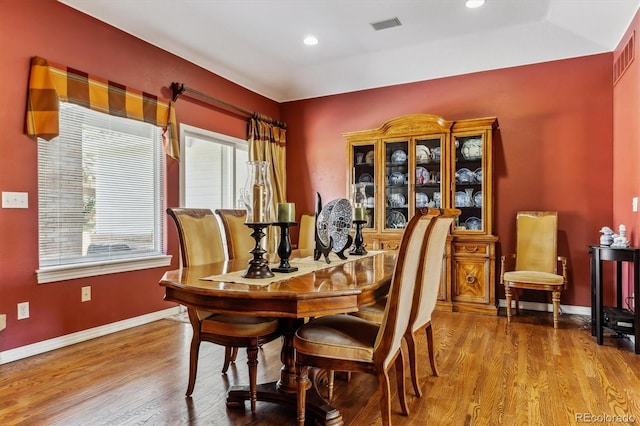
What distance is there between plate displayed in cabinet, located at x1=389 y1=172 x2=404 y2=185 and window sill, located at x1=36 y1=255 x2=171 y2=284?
260 centimetres

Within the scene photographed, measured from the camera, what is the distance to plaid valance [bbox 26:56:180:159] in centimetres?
281

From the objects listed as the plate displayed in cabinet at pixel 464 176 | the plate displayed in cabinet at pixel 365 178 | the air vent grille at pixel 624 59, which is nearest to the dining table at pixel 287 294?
the plate displayed in cabinet at pixel 464 176

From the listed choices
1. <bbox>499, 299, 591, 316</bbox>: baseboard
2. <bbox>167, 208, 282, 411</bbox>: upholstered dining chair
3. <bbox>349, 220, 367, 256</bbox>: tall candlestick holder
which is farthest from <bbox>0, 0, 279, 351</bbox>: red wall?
<bbox>499, 299, 591, 316</bbox>: baseboard

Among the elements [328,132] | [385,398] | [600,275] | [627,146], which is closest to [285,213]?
[385,398]

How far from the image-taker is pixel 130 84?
3.52m

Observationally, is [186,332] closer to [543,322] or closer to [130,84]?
[130,84]

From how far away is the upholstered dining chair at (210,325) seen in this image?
1960mm

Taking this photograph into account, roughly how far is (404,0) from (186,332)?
345 centimetres

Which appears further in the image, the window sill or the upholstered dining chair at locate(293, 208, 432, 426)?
the window sill

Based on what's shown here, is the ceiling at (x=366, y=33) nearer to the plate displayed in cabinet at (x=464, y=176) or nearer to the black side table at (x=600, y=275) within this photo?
the plate displayed in cabinet at (x=464, y=176)

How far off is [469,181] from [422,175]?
506 millimetres

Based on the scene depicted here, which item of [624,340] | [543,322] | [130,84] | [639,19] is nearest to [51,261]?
[130,84]

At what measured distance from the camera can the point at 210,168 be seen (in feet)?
14.9

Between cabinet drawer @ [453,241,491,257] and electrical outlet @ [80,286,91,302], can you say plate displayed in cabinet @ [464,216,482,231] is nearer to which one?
cabinet drawer @ [453,241,491,257]
